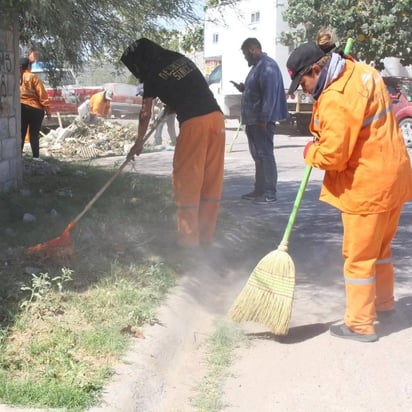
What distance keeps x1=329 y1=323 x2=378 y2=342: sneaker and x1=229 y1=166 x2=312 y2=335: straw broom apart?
0.34 meters

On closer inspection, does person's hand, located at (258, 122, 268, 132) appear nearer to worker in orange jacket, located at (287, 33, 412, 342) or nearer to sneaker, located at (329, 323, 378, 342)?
worker in orange jacket, located at (287, 33, 412, 342)

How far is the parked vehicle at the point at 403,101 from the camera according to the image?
1498 cm

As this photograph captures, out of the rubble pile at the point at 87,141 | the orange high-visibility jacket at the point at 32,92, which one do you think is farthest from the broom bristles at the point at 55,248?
the rubble pile at the point at 87,141

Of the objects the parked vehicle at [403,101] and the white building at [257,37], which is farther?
the white building at [257,37]

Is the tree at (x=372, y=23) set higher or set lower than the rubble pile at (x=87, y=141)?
higher

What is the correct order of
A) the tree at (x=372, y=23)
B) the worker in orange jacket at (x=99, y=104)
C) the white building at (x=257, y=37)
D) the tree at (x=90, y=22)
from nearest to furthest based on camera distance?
1. the tree at (x=90, y=22)
2. the tree at (x=372, y=23)
3. the worker in orange jacket at (x=99, y=104)
4. the white building at (x=257, y=37)

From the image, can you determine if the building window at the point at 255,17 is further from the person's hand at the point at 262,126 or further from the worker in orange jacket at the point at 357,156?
the worker in orange jacket at the point at 357,156

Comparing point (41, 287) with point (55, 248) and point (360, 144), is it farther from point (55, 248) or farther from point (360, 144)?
point (360, 144)

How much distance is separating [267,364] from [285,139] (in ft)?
47.9

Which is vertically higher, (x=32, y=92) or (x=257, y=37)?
(x=257, y=37)

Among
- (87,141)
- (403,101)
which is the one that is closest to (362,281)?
(87,141)

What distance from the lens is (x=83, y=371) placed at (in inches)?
133

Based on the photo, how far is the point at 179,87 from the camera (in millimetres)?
5430

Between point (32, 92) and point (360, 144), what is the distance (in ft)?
24.2
